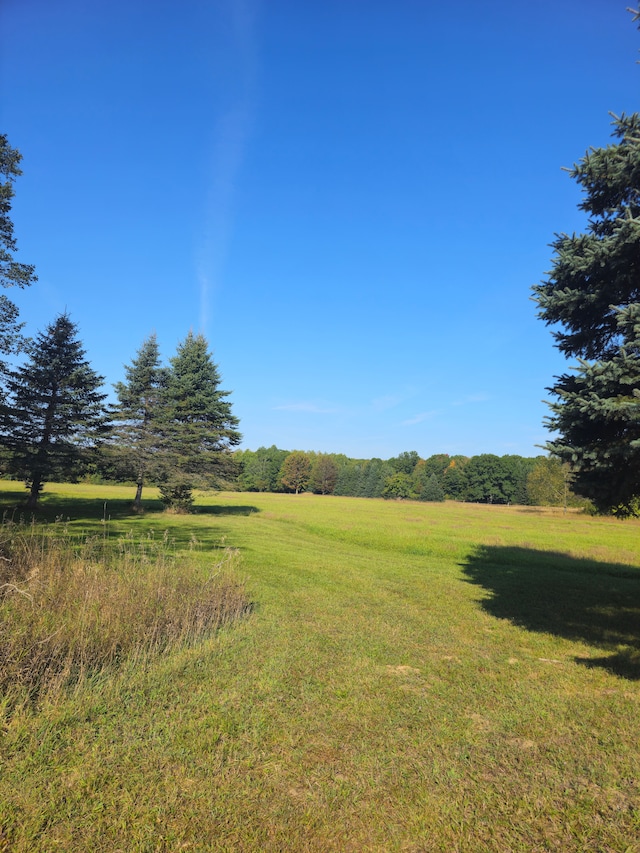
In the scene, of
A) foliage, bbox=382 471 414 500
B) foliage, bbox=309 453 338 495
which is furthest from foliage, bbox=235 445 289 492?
foliage, bbox=382 471 414 500

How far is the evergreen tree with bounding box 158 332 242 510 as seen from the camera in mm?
33062

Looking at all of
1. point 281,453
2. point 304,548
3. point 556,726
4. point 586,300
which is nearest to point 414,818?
point 556,726

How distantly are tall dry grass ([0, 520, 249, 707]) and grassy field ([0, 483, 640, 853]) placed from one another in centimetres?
31

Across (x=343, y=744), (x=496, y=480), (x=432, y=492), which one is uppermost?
(x=496, y=480)

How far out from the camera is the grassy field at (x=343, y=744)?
3436mm

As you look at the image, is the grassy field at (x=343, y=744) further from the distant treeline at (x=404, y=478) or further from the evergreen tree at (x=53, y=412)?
the distant treeline at (x=404, y=478)

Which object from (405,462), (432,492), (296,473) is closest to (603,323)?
(432,492)

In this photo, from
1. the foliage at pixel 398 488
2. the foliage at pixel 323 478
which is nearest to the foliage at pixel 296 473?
the foliage at pixel 323 478

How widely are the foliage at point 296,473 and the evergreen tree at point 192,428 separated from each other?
7929cm

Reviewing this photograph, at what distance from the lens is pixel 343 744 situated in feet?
15.2

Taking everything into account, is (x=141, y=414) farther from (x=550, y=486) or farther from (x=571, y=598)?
(x=550, y=486)

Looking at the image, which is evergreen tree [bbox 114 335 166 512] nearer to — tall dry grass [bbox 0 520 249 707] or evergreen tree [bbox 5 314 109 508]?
evergreen tree [bbox 5 314 109 508]

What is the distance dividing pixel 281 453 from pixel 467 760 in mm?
129285

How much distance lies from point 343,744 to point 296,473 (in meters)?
112
